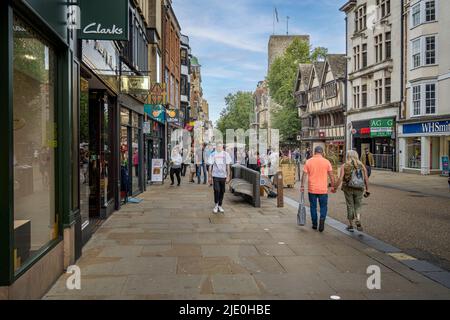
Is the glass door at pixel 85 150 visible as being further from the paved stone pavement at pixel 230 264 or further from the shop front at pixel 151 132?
the shop front at pixel 151 132

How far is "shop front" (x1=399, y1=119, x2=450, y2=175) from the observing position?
101ft

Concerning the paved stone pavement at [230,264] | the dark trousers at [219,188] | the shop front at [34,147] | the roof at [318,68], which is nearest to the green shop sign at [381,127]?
the roof at [318,68]

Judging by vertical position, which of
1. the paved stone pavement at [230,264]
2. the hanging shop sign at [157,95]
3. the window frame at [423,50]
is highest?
the window frame at [423,50]

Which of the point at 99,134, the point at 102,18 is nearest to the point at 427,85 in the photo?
the point at 99,134

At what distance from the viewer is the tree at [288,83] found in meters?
63.2

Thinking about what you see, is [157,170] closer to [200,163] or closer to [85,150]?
[200,163]

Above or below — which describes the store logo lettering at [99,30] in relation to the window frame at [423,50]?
below

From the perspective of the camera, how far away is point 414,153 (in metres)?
34.3

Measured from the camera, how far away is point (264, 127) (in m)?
94.4

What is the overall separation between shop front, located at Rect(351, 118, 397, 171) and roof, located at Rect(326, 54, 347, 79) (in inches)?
344

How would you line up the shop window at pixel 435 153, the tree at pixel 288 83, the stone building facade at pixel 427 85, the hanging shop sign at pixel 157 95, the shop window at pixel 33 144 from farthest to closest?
the tree at pixel 288 83, the shop window at pixel 435 153, the stone building facade at pixel 427 85, the hanging shop sign at pixel 157 95, the shop window at pixel 33 144

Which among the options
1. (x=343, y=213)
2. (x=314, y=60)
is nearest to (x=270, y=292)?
(x=343, y=213)

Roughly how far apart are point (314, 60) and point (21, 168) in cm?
5993

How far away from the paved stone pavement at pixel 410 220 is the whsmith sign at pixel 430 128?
539 inches
